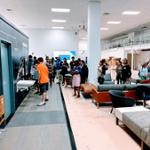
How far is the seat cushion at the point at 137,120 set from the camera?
3533mm

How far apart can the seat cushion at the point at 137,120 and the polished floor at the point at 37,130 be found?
1287 mm

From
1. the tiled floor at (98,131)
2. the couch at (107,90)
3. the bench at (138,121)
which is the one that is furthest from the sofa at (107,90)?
the bench at (138,121)

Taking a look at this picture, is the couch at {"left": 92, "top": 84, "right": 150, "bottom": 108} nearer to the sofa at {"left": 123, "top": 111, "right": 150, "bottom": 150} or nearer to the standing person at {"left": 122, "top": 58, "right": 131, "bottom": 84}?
the sofa at {"left": 123, "top": 111, "right": 150, "bottom": 150}

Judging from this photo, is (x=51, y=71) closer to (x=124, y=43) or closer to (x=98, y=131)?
(x=98, y=131)

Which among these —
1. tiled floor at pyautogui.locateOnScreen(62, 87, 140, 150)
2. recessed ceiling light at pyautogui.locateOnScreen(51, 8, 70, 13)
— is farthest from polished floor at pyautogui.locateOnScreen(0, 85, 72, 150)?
recessed ceiling light at pyautogui.locateOnScreen(51, 8, 70, 13)

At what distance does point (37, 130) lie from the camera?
4387mm

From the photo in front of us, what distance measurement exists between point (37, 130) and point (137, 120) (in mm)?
2208

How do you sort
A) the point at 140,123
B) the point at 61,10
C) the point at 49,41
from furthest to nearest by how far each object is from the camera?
the point at 49,41 < the point at 61,10 < the point at 140,123

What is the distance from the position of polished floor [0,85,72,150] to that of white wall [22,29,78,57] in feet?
27.9

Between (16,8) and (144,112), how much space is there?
275 inches

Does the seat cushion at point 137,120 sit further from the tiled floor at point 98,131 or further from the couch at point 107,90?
the couch at point 107,90

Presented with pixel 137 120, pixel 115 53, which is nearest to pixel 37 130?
pixel 137 120

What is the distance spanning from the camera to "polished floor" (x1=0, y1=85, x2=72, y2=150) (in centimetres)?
364

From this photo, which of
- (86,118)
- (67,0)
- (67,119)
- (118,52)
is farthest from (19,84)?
(118,52)
